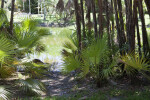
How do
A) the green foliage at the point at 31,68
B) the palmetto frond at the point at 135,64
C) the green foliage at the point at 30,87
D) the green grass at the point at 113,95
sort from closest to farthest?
the green grass at the point at 113,95 → the palmetto frond at the point at 135,64 → the green foliage at the point at 30,87 → the green foliage at the point at 31,68

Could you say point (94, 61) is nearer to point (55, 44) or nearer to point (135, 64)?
point (135, 64)

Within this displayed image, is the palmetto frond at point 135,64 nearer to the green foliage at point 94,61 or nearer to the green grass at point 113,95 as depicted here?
the green foliage at point 94,61

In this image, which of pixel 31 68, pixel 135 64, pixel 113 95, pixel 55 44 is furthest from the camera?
pixel 55 44

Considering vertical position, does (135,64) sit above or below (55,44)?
below

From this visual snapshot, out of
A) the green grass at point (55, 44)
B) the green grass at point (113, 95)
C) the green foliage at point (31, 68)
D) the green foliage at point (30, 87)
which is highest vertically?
the green grass at point (55, 44)

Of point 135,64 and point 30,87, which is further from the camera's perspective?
point 30,87

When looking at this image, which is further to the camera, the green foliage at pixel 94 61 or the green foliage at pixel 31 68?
the green foliage at pixel 31 68

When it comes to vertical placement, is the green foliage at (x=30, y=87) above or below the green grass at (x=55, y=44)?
below

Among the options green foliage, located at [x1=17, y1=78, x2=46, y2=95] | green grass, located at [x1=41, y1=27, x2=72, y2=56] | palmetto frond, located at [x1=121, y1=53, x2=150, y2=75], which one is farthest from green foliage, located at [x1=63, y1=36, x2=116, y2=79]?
green grass, located at [x1=41, y1=27, x2=72, y2=56]

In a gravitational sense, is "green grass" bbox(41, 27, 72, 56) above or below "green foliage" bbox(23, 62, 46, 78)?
above

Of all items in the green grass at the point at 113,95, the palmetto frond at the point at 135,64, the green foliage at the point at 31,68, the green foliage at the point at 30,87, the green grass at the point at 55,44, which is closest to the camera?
the green grass at the point at 113,95

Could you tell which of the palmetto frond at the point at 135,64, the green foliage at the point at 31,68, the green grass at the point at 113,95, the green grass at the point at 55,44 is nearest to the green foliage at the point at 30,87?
the green grass at the point at 113,95

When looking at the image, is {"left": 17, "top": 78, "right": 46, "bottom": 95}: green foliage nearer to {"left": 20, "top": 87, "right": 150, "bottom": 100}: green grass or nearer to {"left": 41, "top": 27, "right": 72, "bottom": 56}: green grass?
{"left": 20, "top": 87, "right": 150, "bottom": 100}: green grass

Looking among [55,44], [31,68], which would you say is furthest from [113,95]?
[55,44]
